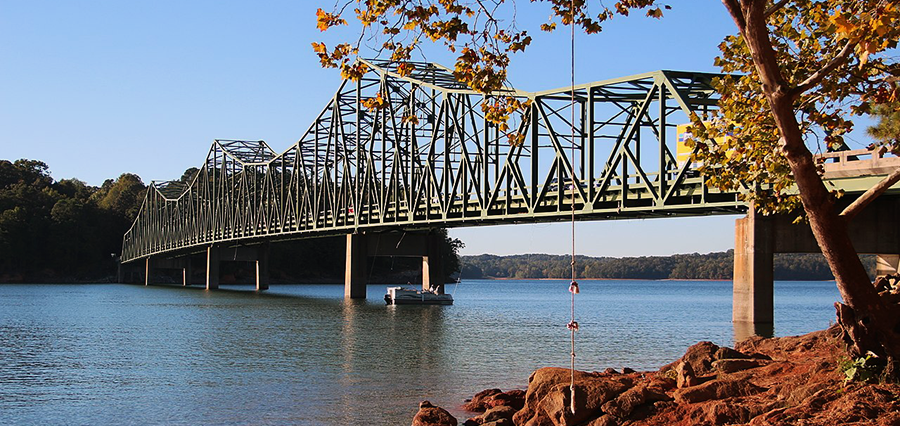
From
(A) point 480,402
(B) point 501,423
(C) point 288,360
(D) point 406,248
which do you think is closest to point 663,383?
(B) point 501,423

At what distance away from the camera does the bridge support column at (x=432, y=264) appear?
95.9 metres

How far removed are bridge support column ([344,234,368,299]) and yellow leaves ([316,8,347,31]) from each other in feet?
275

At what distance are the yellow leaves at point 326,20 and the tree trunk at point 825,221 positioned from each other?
4593mm

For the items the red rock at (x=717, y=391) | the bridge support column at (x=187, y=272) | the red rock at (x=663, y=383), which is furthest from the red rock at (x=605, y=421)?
the bridge support column at (x=187, y=272)

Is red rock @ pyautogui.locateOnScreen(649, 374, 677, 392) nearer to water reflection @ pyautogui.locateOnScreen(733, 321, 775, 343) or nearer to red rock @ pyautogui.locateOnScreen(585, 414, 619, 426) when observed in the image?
red rock @ pyautogui.locateOnScreen(585, 414, 619, 426)

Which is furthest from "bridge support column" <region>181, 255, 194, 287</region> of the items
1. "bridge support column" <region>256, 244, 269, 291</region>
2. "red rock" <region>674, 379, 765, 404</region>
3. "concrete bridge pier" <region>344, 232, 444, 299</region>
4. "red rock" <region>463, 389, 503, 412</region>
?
"red rock" <region>674, 379, 765, 404</region>

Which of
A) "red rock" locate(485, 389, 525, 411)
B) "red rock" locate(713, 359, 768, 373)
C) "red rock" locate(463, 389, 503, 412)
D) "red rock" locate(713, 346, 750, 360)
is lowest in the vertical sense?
"red rock" locate(463, 389, 503, 412)

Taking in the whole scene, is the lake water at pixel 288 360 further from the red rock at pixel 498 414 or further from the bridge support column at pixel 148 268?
the bridge support column at pixel 148 268

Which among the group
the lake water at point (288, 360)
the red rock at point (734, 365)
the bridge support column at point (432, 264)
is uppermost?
the bridge support column at point (432, 264)

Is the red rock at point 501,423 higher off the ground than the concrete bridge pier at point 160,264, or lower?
lower

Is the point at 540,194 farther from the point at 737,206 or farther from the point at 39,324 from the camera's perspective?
the point at 39,324

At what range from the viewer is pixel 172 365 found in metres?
37.2

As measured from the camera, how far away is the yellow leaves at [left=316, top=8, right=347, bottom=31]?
12.8m

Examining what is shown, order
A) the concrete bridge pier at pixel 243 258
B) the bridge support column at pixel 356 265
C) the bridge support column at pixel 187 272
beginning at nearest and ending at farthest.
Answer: the bridge support column at pixel 356 265, the concrete bridge pier at pixel 243 258, the bridge support column at pixel 187 272
